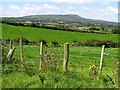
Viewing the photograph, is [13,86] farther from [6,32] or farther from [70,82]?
[6,32]

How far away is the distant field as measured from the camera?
74.3 m

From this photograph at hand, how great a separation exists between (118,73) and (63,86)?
210cm

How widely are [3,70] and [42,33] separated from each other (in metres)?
66.5

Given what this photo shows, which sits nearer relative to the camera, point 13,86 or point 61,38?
point 13,86

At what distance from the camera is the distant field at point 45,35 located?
7431cm

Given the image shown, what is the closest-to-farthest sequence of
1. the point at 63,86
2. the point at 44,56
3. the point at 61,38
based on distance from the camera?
the point at 63,86 < the point at 44,56 < the point at 61,38

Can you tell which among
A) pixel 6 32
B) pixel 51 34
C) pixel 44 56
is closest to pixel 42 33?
pixel 51 34

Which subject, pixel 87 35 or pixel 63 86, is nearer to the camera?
pixel 63 86

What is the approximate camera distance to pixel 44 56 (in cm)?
1391

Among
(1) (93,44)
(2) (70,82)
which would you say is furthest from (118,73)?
(1) (93,44)

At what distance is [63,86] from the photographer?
989 cm

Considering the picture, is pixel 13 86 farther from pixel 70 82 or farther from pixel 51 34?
pixel 51 34

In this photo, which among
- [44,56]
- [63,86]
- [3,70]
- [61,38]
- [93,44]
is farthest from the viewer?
[61,38]

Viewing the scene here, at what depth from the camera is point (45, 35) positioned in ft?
253
